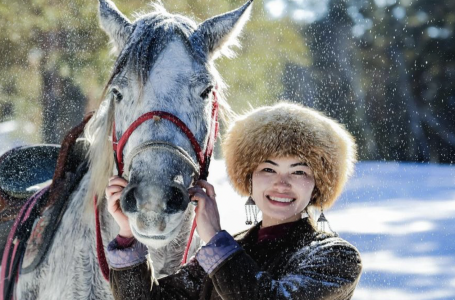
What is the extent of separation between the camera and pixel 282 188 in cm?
188

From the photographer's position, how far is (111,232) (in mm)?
2172

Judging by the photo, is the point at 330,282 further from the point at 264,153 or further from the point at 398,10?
the point at 398,10

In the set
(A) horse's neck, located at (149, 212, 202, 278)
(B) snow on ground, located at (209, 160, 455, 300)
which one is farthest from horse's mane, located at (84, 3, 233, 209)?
(B) snow on ground, located at (209, 160, 455, 300)

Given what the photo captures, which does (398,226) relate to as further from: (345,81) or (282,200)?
(345,81)

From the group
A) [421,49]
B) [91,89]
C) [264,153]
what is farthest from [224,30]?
[421,49]

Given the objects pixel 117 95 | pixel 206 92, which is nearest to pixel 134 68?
pixel 117 95

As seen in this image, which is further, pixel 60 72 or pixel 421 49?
pixel 421 49

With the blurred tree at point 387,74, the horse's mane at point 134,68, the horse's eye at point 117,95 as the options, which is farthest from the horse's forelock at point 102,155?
the blurred tree at point 387,74

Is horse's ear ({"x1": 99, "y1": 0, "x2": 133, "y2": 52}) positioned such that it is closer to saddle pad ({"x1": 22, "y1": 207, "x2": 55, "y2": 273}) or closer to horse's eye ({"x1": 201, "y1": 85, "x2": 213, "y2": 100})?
horse's eye ({"x1": 201, "y1": 85, "x2": 213, "y2": 100})

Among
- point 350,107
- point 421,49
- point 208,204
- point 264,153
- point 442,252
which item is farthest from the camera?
point 350,107

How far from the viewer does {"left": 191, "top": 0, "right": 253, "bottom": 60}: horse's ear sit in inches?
84.9

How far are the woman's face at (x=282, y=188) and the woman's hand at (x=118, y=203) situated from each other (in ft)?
1.50

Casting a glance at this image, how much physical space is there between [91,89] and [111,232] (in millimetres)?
12077

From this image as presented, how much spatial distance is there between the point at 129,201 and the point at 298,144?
0.60 metres
